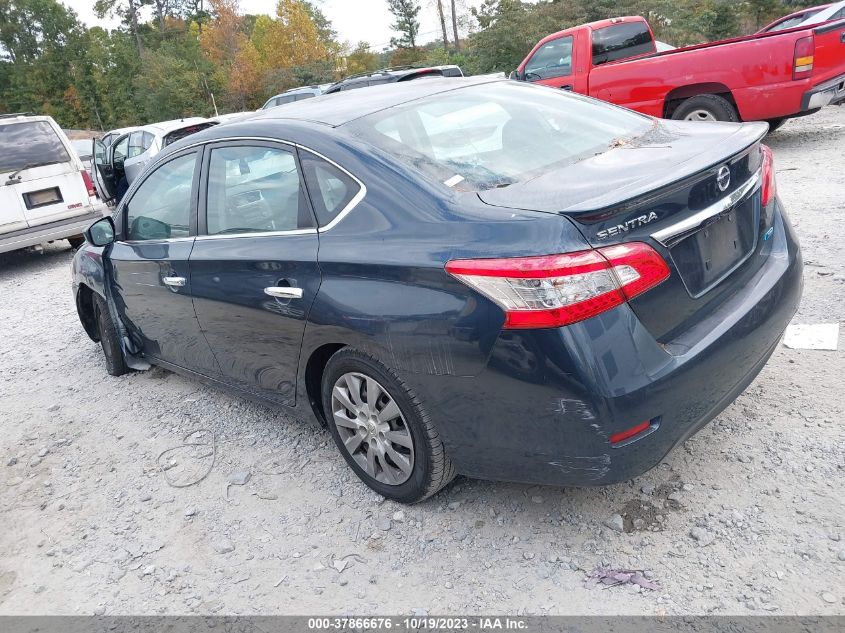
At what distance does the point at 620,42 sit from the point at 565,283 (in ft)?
31.4

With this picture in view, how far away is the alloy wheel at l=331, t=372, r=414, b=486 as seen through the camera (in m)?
2.77

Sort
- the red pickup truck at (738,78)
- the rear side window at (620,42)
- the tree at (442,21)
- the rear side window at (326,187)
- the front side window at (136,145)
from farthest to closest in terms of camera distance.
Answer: the tree at (442,21) < the front side window at (136,145) < the rear side window at (620,42) < the red pickup truck at (738,78) < the rear side window at (326,187)

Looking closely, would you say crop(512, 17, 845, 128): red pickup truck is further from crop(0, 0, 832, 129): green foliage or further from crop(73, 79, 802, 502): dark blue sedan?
crop(0, 0, 832, 129): green foliage

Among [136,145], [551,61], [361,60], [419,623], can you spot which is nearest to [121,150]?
[136,145]

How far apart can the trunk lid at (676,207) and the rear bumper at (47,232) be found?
783 centimetres

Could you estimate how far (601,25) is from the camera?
10.3 meters

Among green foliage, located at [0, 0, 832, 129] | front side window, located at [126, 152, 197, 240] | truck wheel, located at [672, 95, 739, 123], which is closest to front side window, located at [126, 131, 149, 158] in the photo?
front side window, located at [126, 152, 197, 240]

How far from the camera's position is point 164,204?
Answer: 3.92 metres

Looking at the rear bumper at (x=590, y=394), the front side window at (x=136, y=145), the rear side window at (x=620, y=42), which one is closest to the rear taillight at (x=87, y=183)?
the front side window at (x=136, y=145)

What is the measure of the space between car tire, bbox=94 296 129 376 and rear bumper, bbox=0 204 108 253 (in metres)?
4.34

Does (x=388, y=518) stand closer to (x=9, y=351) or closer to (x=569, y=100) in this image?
(x=569, y=100)

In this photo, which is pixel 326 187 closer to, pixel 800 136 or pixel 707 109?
pixel 707 109

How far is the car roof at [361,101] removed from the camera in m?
3.09

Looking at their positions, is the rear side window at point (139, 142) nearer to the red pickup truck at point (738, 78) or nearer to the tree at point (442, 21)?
the red pickup truck at point (738, 78)
